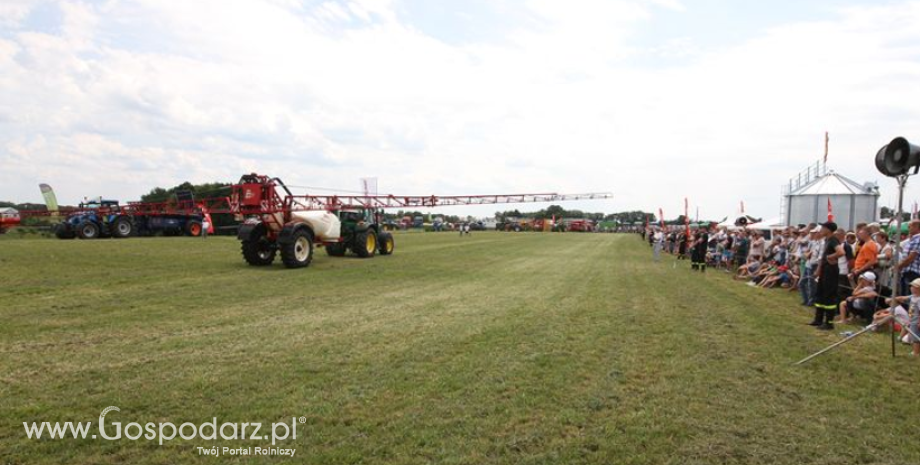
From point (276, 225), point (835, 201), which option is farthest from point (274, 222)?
point (835, 201)

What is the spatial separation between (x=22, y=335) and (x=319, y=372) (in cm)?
397

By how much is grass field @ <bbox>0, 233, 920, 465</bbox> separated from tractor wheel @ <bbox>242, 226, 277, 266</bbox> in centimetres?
577

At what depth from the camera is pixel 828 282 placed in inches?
329

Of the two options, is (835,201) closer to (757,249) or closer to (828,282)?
(757,249)

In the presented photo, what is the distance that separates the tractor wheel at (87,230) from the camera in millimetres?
26728

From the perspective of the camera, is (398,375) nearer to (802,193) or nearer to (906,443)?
(906,443)

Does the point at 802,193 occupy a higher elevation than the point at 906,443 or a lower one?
higher

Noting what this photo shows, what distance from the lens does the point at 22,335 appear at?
644 centimetres

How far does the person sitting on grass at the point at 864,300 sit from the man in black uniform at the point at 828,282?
71 cm

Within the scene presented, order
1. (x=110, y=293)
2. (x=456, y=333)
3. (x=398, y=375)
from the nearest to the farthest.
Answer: (x=398, y=375) → (x=456, y=333) → (x=110, y=293)

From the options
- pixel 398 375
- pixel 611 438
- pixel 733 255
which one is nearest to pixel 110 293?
pixel 398 375

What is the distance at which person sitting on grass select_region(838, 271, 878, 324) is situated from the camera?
345 inches

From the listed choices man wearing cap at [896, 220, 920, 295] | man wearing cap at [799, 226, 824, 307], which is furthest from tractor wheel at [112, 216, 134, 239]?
man wearing cap at [896, 220, 920, 295]

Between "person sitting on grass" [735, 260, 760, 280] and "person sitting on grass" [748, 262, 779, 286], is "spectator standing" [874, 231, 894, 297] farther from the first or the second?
"person sitting on grass" [735, 260, 760, 280]
